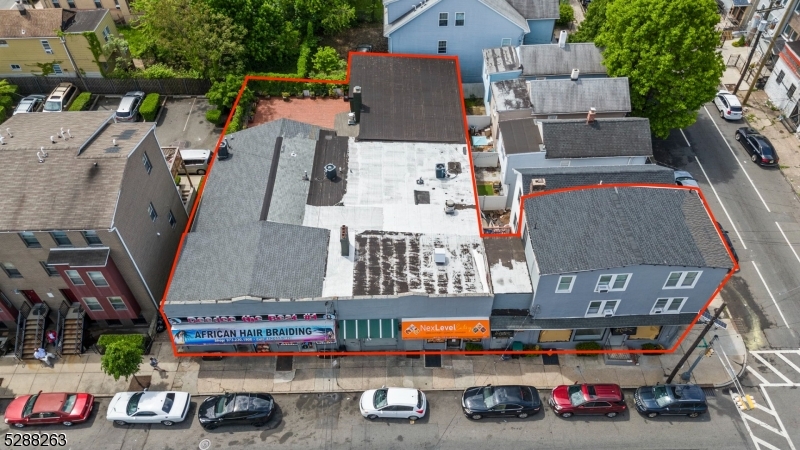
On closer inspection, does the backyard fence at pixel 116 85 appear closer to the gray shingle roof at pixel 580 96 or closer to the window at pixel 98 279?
the window at pixel 98 279

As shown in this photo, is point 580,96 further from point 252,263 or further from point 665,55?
point 252,263

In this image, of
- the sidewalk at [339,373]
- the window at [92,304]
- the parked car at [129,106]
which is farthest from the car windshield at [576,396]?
the parked car at [129,106]

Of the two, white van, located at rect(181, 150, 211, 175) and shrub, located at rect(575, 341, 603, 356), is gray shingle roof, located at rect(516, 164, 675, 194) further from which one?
white van, located at rect(181, 150, 211, 175)

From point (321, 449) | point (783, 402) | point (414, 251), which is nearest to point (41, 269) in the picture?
point (321, 449)

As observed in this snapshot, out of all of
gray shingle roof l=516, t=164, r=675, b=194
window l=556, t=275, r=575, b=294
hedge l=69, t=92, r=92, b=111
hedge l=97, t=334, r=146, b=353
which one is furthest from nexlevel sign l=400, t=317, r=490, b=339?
hedge l=69, t=92, r=92, b=111

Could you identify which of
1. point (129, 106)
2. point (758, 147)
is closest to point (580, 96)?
point (758, 147)
